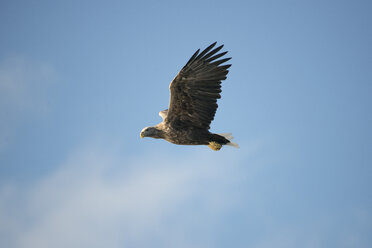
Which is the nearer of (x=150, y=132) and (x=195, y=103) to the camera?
(x=195, y=103)

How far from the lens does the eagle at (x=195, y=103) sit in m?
10.3

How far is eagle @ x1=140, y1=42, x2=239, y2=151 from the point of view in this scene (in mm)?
10266

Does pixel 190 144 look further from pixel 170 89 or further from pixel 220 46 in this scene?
pixel 220 46

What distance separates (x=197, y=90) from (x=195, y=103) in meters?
0.34

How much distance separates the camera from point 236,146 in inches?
440

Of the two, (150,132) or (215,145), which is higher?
(150,132)

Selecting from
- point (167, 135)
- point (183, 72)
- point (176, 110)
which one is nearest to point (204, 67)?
point (183, 72)

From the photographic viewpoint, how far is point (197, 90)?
1042 cm

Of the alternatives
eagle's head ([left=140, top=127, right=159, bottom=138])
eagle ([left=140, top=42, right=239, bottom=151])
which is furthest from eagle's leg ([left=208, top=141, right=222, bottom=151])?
eagle's head ([left=140, top=127, right=159, bottom=138])

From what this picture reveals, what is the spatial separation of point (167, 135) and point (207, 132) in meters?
1.03

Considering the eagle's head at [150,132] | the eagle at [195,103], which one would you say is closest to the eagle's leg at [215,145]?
the eagle at [195,103]

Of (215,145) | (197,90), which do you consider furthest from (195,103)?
(215,145)

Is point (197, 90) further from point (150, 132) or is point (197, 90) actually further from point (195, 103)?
point (150, 132)

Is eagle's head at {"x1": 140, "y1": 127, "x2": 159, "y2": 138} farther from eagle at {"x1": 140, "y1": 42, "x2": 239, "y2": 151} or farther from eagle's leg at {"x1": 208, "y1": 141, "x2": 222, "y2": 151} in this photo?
eagle's leg at {"x1": 208, "y1": 141, "x2": 222, "y2": 151}
